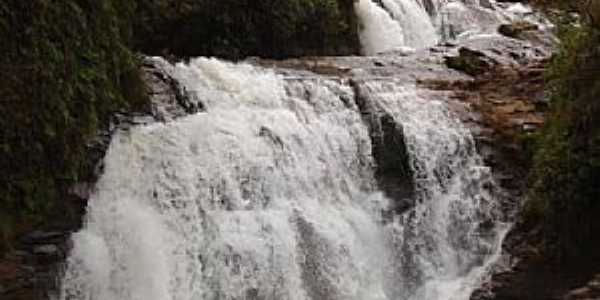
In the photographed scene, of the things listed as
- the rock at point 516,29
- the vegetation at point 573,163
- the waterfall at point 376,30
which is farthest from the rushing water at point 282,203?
the rock at point 516,29

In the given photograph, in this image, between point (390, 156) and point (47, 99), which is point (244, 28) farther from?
point (47, 99)

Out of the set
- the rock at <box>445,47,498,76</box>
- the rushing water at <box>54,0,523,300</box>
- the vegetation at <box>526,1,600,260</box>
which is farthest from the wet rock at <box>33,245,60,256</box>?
the rock at <box>445,47,498,76</box>

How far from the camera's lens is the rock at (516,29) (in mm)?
16922

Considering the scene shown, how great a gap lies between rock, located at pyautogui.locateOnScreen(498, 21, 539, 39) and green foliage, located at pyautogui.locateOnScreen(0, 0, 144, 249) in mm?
9903

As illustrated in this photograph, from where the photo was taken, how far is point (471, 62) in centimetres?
1375

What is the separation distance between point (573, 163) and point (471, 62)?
5082 mm

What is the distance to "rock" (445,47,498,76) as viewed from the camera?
13570 millimetres

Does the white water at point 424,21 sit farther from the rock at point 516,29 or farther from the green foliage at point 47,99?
the green foliage at point 47,99

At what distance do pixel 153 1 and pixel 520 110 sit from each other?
17.4 ft

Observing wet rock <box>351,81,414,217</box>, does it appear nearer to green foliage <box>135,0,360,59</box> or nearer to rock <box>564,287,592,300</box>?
rock <box>564,287,592,300</box>

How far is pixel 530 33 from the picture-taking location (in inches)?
667

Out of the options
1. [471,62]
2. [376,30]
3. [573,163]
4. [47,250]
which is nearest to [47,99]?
[47,250]

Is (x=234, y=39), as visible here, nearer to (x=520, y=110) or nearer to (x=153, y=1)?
(x=153, y=1)

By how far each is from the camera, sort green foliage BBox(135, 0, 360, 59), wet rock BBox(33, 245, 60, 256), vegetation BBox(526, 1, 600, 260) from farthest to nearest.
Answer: green foliage BBox(135, 0, 360, 59) → vegetation BBox(526, 1, 600, 260) → wet rock BBox(33, 245, 60, 256)
